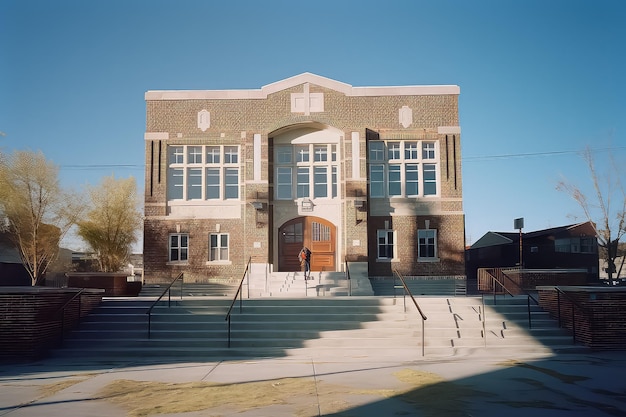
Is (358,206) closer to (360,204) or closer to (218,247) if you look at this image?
(360,204)

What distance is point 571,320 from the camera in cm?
1631

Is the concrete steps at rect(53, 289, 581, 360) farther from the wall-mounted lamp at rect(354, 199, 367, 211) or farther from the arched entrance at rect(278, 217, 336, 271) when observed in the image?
the arched entrance at rect(278, 217, 336, 271)

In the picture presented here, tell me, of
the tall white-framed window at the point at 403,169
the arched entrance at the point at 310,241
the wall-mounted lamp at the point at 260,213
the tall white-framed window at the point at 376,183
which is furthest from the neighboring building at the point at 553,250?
the wall-mounted lamp at the point at 260,213

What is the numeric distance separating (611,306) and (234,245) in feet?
51.5

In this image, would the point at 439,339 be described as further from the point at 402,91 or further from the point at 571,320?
the point at 402,91

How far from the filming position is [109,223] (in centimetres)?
3309

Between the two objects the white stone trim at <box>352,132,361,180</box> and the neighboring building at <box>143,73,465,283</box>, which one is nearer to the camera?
the white stone trim at <box>352,132,361,180</box>

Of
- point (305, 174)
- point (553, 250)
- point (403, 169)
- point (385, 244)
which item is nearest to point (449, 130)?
point (403, 169)

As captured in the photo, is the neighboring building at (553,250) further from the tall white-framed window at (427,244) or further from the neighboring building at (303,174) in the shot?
the neighboring building at (303,174)

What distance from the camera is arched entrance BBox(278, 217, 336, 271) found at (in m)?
27.0

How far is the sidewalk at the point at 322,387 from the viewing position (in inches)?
344

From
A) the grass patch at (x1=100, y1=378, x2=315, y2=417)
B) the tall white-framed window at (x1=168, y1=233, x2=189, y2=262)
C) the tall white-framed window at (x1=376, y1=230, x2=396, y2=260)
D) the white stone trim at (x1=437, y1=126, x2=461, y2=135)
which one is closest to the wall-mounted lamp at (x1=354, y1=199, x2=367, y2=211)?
the tall white-framed window at (x1=376, y1=230, x2=396, y2=260)

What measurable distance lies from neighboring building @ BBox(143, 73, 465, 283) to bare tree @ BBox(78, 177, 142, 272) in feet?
22.6

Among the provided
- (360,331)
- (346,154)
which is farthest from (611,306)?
(346,154)
